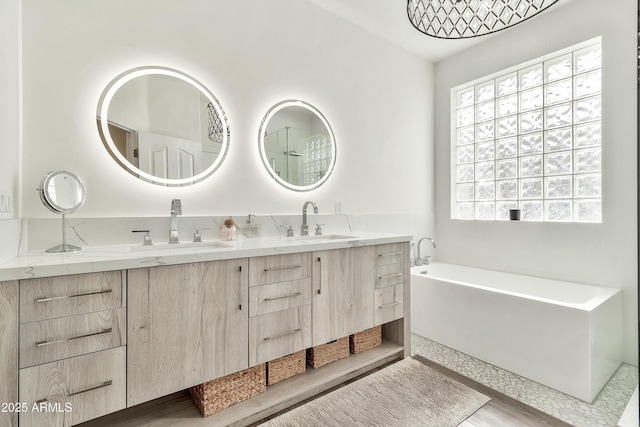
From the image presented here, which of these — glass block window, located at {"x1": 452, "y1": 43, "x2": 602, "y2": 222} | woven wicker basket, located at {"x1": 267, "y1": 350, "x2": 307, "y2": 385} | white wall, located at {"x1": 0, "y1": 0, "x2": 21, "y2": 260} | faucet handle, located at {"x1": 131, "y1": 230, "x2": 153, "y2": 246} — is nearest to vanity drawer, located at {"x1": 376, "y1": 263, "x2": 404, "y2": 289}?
woven wicker basket, located at {"x1": 267, "y1": 350, "x2": 307, "y2": 385}

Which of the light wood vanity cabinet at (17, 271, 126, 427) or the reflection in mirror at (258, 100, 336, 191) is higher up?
the reflection in mirror at (258, 100, 336, 191)

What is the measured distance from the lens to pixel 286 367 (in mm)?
1865

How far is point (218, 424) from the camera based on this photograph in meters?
1.47

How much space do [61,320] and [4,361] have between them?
183mm

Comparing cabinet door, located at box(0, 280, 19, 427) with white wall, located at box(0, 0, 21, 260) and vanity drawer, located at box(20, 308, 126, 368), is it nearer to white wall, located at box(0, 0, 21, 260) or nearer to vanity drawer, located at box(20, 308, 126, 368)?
vanity drawer, located at box(20, 308, 126, 368)

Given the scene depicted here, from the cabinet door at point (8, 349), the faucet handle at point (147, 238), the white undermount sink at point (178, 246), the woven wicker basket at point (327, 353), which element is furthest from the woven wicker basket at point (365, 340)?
the cabinet door at point (8, 349)

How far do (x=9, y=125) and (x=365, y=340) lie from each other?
238 centimetres

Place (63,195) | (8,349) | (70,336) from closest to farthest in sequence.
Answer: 1. (8,349)
2. (70,336)
3. (63,195)

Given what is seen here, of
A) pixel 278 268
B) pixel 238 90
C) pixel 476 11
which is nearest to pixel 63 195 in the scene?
pixel 278 268

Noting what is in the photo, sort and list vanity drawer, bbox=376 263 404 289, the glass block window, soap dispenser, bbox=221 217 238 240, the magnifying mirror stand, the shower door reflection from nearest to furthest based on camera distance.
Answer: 1. the magnifying mirror stand
2. soap dispenser, bbox=221 217 238 240
3. vanity drawer, bbox=376 263 404 289
4. the shower door reflection
5. the glass block window

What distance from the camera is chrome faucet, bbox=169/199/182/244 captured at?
6.00 ft

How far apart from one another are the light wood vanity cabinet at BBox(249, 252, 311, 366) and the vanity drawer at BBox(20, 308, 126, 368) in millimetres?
593

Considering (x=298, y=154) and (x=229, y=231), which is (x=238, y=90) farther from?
(x=229, y=231)

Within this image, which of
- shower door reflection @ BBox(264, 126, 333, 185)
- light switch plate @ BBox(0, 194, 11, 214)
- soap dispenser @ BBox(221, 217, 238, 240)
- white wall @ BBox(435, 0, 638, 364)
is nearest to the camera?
light switch plate @ BBox(0, 194, 11, 214)
